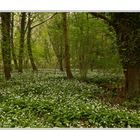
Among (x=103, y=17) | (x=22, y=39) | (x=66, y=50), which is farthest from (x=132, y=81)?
(x=22, y=39)

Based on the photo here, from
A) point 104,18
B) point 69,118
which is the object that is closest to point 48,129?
point 69,118

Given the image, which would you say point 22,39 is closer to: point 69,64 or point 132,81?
point 69,64

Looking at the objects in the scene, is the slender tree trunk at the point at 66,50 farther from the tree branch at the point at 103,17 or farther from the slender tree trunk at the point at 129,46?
the slender tree trunk at the point at 129,46

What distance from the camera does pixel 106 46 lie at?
35.6 feet

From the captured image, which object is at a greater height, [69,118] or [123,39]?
[123,39]

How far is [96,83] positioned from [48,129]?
240 cm

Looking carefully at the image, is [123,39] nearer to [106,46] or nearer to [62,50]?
[106,46]

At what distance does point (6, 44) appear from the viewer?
11.0 meters

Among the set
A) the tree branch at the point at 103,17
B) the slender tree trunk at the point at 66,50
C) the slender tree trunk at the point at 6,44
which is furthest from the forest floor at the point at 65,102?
the tree branch at the point at 103,17

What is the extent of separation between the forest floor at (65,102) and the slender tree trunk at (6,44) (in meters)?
0.27

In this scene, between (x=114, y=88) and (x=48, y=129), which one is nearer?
(x=48, y=129)

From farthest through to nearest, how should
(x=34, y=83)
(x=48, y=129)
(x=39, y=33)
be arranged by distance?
(x=34, y=83)
(x=39, y=33)
(x=48, y=129)

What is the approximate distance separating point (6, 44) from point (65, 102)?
182cm

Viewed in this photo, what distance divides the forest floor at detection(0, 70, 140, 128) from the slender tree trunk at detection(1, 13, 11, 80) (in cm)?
27
